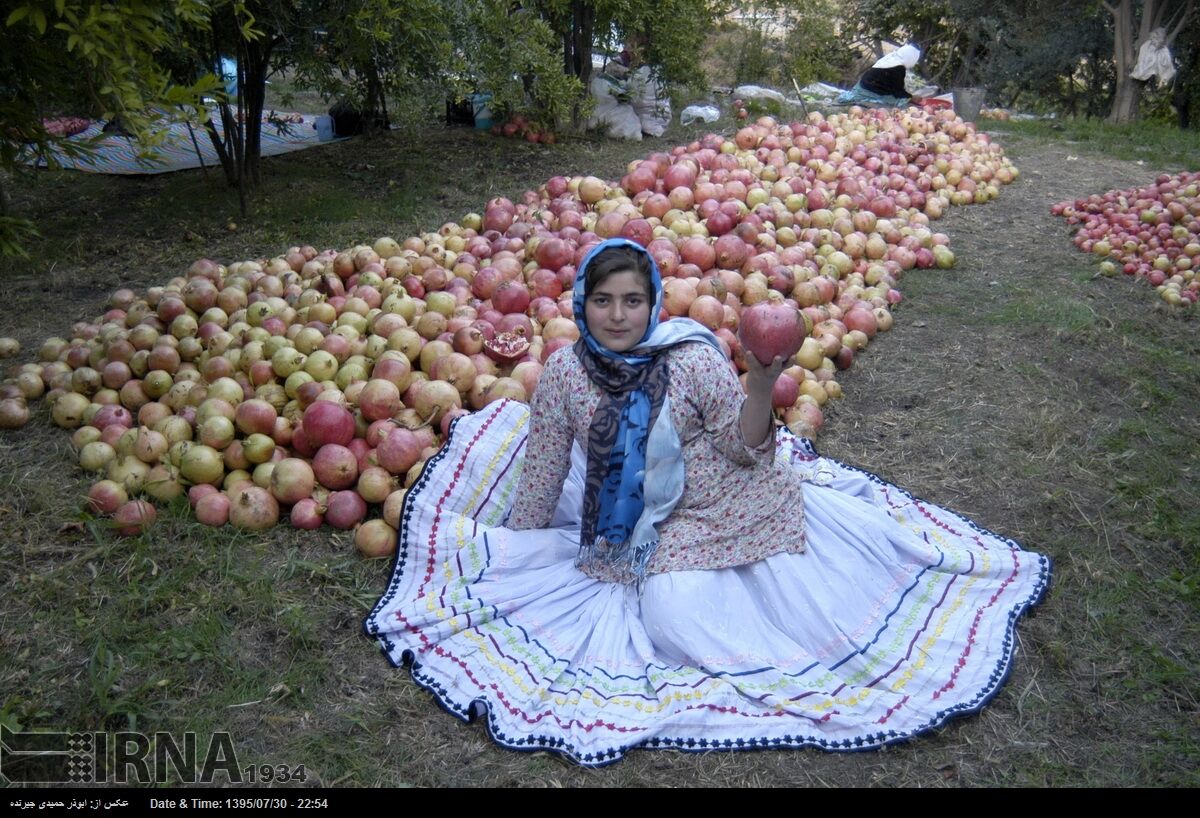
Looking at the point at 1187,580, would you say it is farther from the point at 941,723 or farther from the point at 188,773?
the point at 188,773

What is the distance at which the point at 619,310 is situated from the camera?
2.39 meters

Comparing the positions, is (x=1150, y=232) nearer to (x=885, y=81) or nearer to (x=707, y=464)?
(x=707, y=464)

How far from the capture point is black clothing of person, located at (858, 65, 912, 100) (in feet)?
44.4

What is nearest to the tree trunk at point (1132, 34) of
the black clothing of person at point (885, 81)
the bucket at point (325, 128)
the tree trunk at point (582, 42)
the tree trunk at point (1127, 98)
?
the tree trunk at point (1127, 98)

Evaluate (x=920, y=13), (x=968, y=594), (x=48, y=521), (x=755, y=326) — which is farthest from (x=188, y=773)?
(x=920, y=13)

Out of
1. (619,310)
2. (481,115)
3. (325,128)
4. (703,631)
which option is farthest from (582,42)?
(703,631)

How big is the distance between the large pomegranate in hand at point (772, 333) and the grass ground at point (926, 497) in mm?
1111

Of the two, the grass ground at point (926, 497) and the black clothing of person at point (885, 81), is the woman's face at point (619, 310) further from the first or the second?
the black clothing of person at point (885, 81)

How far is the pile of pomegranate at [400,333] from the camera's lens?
3.37m

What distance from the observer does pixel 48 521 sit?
321 cm

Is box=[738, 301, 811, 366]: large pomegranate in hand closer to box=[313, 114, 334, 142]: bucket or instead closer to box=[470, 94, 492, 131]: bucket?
box=[470, 94, 492, 131]: bucket

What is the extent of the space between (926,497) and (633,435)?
1638mm

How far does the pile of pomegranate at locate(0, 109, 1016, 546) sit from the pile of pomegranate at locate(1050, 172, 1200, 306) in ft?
4.18
